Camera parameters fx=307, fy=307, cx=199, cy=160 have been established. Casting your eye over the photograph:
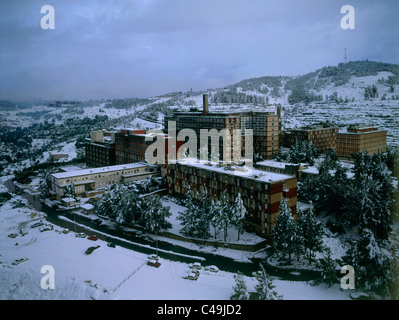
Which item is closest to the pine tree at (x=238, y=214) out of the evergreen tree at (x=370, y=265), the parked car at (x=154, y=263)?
the parked car at (x=154, y=263)

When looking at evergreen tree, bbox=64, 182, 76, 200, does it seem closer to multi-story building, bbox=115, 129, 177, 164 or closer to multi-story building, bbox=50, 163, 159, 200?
multi-story building, bbox=50, 163, 159, 200

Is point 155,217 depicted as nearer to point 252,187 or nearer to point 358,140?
point 252,187

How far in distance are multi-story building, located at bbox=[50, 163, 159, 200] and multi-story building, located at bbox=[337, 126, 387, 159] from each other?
30676 mm

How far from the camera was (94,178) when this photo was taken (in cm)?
4131

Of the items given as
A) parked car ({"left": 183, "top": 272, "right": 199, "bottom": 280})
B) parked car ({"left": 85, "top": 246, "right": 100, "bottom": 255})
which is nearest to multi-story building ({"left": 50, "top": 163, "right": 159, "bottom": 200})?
parked car ({"left": 85, "top": 246, "right": 100, "bottom": 255})

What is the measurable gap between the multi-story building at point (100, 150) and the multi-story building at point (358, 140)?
39.0 metres

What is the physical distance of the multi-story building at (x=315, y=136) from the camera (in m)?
54.2

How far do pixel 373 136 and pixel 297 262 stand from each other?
122 ft

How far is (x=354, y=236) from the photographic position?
26359mm

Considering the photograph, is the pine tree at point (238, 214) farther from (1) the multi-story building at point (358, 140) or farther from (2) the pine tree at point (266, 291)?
(1) the multi-story building at point (358, 140)

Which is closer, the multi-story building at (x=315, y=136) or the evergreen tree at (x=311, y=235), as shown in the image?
the evergreen tree at (x=311, y=235)

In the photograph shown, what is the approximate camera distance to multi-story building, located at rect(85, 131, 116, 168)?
54156 mm
